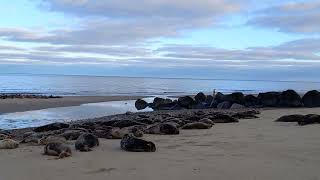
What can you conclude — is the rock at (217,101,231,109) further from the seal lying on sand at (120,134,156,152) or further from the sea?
the seal lying on sand at (120,134,156,152)

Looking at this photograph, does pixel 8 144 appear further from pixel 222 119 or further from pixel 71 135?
pixel 222 119

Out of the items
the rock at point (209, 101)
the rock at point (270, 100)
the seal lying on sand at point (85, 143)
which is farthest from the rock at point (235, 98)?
the seal lying on sand at point (85, 143)

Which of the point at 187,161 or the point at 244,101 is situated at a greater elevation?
the point at 244,101

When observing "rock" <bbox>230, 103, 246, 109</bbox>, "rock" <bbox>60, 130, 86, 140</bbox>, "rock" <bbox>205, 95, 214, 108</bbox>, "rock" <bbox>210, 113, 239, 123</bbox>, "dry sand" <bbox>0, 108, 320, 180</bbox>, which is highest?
"rock" <bbox>205, 95, 214, 108</bbox>

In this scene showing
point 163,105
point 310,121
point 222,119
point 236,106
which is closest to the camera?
point 310,121

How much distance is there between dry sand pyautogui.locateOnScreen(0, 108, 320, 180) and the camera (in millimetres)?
6023

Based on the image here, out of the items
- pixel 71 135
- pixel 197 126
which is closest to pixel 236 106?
pixel 197 126

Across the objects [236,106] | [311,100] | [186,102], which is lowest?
[236,106]

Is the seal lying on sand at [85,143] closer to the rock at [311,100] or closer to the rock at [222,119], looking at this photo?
the rock at [222,119]

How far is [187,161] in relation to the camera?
699 centimetres

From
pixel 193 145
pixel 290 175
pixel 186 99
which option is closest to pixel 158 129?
pixel 193 145

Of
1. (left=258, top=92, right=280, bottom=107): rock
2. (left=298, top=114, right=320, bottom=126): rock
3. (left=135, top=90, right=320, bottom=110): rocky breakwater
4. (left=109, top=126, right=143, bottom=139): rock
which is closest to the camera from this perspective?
(left=109, top=126, right=143, bottom=139): rock

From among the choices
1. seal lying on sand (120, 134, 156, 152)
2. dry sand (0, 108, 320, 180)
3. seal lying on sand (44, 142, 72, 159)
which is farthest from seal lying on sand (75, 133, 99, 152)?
seal lying on sand (120, 134, 156, 152)

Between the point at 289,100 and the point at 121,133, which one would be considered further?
the point at 289,100
